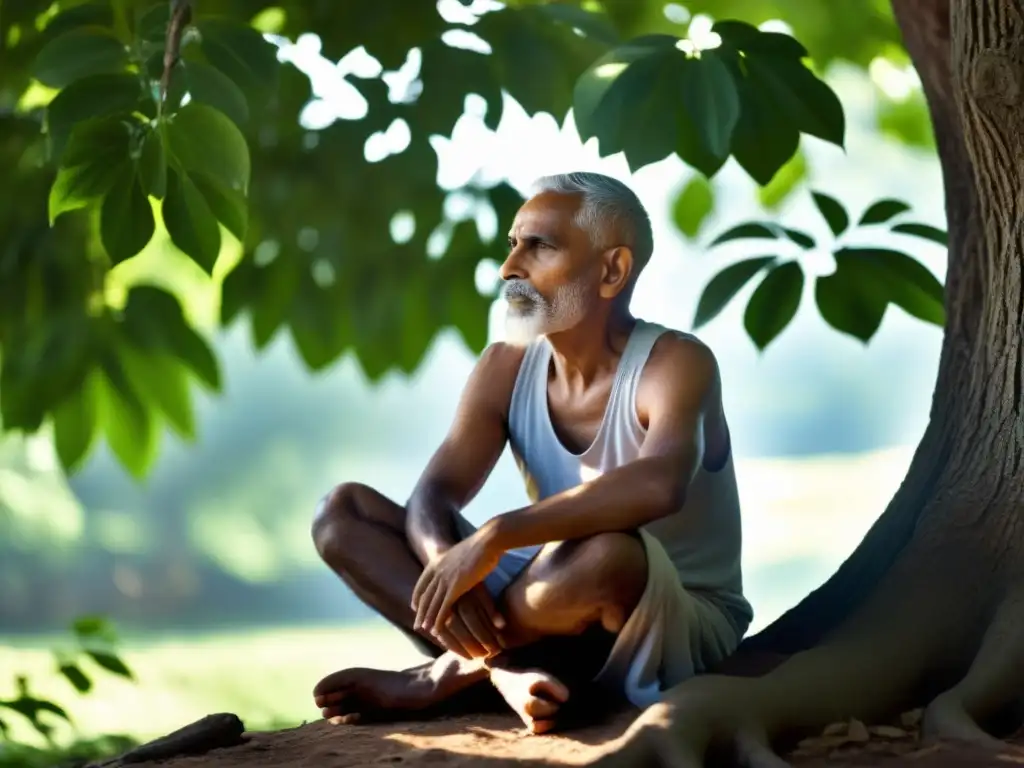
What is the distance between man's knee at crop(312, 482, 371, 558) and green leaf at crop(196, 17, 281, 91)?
1.07 meters

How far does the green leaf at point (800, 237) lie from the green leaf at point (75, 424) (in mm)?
1980

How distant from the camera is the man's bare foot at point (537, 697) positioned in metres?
2.49

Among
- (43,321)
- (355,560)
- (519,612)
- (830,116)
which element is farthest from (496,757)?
(43,321)

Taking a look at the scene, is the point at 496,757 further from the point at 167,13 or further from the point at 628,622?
the point at 167,13

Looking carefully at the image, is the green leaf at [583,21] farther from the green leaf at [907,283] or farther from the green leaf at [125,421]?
the green leaf at [125,421]

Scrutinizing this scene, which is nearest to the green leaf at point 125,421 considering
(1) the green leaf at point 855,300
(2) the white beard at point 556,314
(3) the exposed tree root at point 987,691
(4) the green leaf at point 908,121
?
(2) the white beard at point 556,314

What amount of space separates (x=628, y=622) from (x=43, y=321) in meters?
2.56

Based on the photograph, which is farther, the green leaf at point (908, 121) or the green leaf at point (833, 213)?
the green leaf at point (908, 121)

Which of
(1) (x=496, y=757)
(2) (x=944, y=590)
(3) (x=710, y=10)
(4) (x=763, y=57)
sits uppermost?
(3) (x=710, y=10)

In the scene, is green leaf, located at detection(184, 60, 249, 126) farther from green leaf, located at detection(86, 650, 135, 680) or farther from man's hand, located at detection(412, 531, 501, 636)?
green leaf, located at detection(86, 650, 135, 680)

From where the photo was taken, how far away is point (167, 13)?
3.33 metres

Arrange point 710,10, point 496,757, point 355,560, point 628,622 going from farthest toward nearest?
point 710,10 → point 355,560 → point 628,622 → point 496,757

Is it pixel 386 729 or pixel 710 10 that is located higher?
pixel 710 10

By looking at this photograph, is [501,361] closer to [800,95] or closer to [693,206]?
[800,95]
